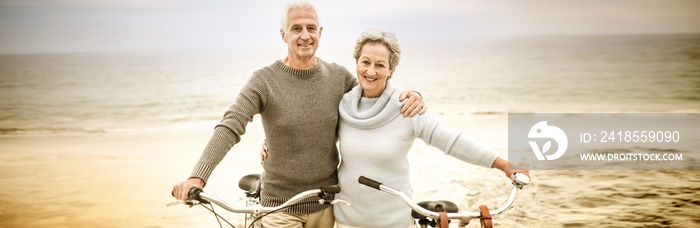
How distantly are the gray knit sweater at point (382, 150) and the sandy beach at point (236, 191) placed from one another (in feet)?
10.8

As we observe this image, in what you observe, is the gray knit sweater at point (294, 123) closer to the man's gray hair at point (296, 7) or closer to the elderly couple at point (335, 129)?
the elderly couple at point (335, 129)

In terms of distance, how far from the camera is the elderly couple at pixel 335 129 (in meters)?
2.64

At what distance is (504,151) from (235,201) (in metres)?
5.58

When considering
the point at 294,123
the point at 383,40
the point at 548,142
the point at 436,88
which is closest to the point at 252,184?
the point at 294,123

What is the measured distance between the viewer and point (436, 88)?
31609 mm

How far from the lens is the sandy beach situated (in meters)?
6.01

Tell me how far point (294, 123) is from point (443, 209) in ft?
2.70

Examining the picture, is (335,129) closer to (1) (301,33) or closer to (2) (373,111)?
(2) (373,111)

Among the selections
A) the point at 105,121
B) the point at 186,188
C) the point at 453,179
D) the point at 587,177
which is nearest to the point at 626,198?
the point at 587,177

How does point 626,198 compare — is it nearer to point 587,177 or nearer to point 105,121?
point 587,177

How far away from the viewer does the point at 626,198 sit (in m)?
6.54

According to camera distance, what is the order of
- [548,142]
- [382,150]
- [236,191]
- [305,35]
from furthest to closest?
[548,142]
[236,191]
[305,35]
[382,150]

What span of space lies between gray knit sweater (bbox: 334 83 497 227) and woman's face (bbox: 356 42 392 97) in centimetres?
9

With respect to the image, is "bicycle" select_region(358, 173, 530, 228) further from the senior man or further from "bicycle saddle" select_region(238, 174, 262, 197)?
"bicycle saddle" select_region(238, 174, 262, 197)
